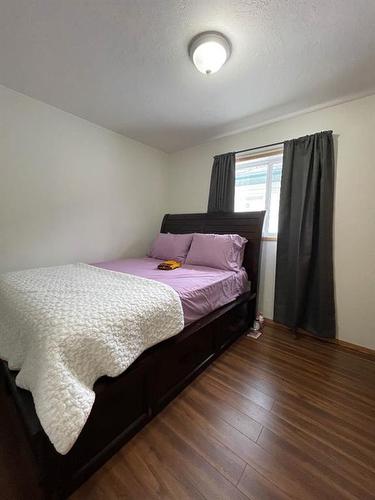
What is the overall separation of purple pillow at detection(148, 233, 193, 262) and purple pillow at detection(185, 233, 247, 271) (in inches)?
6.0

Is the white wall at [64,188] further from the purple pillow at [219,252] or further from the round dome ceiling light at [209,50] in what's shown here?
the round dome ceiling light at [209,50]

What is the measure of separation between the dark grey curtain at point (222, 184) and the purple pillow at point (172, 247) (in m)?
0.57

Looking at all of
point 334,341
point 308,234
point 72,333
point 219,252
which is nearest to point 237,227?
point 219,252

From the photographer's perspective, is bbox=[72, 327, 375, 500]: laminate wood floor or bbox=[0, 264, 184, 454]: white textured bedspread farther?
bbox=[72, 327, 375, 500]: laminate wood floor

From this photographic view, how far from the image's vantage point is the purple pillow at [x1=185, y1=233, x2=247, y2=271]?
221 centimetres

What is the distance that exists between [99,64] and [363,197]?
253 cm

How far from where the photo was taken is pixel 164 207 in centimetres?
354

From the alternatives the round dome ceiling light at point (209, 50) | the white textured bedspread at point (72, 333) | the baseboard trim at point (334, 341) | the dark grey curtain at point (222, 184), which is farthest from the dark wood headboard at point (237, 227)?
the round dome ceiling light at point (209, 50)

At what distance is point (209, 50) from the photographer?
140 cm

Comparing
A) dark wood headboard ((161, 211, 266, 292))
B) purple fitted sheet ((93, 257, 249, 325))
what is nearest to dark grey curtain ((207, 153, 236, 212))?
dark wood headboard ((161, 211, 266, 292))

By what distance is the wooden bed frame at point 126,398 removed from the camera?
0.85 meters

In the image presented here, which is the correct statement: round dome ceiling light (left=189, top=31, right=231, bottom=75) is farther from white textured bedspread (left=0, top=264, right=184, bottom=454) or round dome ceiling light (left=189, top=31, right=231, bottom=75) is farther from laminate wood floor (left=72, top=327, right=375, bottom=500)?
laminate wood floor (left=72, top=327, right=375, bottom=500)

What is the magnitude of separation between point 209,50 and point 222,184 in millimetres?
1459

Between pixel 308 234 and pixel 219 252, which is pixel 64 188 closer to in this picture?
pixel 219 252
